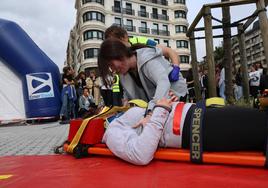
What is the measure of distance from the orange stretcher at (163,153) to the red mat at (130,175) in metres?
0.04

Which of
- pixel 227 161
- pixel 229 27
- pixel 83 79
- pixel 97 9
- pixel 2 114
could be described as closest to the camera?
pixel 227 161

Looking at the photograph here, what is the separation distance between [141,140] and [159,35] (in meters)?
50.6

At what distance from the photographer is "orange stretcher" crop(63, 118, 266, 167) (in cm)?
207

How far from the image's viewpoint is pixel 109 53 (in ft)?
8.59

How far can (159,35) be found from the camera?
5178cm

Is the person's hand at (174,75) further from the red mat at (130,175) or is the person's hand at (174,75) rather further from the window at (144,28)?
the window at (144,28)

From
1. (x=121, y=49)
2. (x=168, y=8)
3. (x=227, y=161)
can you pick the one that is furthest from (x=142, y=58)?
(x=168, y=8)

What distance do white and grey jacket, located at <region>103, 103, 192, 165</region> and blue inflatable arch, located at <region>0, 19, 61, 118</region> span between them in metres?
8.49

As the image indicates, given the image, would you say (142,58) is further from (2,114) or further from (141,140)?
(2,114)

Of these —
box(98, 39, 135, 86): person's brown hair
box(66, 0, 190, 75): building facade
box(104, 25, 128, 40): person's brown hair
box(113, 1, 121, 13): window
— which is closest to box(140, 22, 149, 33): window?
box(66, 0, 190, 75): building facade

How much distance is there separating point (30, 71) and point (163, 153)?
29.0 feet

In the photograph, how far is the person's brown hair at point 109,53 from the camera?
8.55 ft

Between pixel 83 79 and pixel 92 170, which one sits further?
pixel 83 79

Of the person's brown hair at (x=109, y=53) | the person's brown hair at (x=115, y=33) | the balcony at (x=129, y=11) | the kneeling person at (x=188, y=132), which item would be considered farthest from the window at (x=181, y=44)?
the kneeling person at (x=188, y=132)
